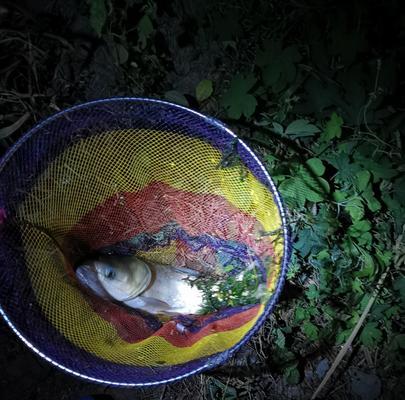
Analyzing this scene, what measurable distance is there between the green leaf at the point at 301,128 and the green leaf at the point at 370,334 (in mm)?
880

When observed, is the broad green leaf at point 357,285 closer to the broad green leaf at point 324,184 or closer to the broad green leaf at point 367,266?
the broad green leaf at point 367,266

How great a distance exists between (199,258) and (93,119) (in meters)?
0.84

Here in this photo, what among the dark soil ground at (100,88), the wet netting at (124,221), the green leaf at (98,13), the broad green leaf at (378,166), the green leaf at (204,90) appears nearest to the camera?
the wet netting at (124,221)

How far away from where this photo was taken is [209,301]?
5.82 feet

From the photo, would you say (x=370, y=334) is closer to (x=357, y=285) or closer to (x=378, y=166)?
(x=357, y=285)

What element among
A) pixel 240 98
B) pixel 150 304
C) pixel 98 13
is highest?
pixel 98 13

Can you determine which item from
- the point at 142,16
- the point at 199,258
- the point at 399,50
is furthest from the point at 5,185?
the point at 399,50

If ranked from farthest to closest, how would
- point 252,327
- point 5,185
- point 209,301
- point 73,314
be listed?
point 209,301
point 73,314
point 5,185
point 252,327

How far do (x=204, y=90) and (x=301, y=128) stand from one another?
22.1 inches

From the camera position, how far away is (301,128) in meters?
1.75

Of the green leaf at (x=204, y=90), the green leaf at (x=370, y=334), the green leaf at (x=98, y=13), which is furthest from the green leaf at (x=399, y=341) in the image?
the green leaf at (x=98, y=13)

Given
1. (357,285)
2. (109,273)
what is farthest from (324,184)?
(109,273)

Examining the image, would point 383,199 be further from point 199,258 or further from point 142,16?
point 142,16

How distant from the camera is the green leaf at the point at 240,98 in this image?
1731 mm
